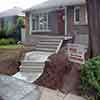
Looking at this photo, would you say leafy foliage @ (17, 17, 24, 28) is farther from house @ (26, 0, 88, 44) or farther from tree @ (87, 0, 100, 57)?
tree @ (87, 0, 100, 57)

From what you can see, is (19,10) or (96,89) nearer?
(96,89)

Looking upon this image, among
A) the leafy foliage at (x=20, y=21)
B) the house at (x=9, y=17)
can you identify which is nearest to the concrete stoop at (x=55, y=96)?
A: the house at (x=9, y=17)

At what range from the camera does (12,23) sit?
1021 inches

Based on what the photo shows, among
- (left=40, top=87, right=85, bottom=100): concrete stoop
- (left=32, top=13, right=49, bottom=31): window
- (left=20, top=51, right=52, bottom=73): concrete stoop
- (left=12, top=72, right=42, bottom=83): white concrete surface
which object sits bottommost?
(left=40, top=87, right=85, bottom=100): concrete stoop

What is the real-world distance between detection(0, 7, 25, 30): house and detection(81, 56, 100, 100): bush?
13.3m

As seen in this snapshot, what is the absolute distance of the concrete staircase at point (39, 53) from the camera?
528 inches

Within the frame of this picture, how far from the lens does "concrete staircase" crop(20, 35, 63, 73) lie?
1341 centimetres

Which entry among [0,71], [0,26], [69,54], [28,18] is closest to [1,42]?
[28,18]

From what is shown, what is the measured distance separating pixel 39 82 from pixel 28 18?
1162 cm

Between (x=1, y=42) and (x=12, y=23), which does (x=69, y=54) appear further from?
(x=12, y=23)

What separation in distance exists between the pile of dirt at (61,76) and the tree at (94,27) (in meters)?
1.14

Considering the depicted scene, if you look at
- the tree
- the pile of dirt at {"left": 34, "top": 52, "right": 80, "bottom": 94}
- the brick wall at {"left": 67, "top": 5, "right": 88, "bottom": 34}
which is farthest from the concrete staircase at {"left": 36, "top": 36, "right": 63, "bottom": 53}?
the tree

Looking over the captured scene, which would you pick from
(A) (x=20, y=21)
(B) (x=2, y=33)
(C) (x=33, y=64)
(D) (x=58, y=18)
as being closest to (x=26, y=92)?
(C) (x=33, y=64)

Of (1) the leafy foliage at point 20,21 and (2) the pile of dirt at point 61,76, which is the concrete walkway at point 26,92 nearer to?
(2) the pile of dirt at point 61,76
